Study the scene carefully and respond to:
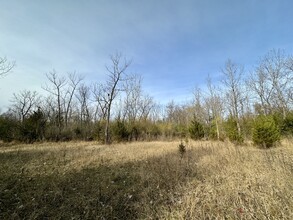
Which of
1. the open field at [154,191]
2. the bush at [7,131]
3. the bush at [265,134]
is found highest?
the bush at [7,131]

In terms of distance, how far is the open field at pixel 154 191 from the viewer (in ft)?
11.2

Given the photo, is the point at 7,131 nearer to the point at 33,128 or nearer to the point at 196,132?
the point at 33,128

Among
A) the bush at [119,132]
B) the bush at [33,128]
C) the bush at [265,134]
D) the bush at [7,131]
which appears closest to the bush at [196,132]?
the bush at [119,132]

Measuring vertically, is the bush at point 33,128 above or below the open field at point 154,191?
above

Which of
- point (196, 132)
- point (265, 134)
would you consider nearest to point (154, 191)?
point (265, 134)

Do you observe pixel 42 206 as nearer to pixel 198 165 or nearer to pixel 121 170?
pixel 121 170

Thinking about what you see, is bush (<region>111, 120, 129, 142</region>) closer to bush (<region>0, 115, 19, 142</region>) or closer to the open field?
bush (<region>0, 115, 19, 142</region>)

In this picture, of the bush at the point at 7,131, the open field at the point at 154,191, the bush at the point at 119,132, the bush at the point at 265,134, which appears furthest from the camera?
the bush at the point at 119,132

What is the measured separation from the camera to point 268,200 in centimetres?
328

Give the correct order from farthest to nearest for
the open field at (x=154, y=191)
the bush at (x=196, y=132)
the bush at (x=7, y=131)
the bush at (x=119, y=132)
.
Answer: the bush at (x=196, y=132) → the bush at (x=119, y=132) → the bush at (x=7, y=131) → the open field at (x=154, y=191)

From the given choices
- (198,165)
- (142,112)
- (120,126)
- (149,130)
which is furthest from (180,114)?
(198,165)

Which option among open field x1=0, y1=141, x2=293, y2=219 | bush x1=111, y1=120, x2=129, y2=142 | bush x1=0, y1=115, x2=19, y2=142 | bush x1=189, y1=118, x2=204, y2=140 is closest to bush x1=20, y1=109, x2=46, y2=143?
bush x1=0, y1=115, x2=19, y2=142

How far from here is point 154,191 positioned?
185 inches

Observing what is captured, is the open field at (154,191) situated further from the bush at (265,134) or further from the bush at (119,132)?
the bush at (119,132)
